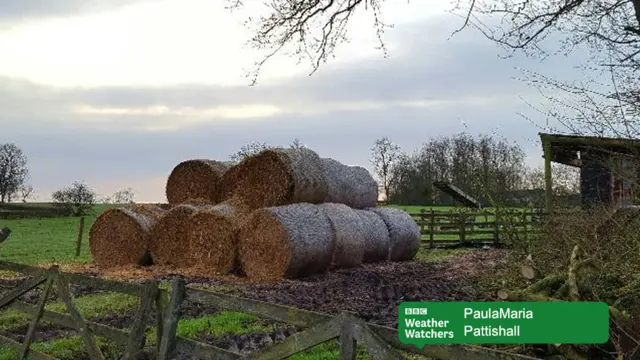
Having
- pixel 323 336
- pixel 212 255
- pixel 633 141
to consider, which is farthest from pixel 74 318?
pixel 212 255

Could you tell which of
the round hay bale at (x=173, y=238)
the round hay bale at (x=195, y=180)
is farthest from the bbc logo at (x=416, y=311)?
the round hay bale at (x=195, y=180)

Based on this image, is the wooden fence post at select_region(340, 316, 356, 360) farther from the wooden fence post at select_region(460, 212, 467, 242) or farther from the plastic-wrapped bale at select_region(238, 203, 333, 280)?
the wooden fence post at select_region(460, 212, 467, 242)

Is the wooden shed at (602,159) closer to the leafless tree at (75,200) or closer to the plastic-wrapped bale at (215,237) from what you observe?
the plastic-wrapped bale at (215,237)

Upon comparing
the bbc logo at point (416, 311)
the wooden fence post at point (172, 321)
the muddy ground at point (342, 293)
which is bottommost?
the muddy ground at point (342, 293)

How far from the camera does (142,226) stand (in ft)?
50.1

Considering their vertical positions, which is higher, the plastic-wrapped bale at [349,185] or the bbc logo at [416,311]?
the plastic-wrapped bale at [349,185]

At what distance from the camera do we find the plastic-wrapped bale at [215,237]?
13.5 metres

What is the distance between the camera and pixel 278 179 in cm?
1414

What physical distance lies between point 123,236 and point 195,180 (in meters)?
2.07

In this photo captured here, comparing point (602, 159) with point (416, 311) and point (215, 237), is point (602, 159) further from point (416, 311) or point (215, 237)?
point (215, 237)

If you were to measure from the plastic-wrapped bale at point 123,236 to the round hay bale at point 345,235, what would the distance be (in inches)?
165

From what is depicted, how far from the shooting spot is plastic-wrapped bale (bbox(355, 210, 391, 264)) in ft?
50.5

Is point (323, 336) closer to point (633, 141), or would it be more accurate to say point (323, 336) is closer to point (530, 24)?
point (633, 141)

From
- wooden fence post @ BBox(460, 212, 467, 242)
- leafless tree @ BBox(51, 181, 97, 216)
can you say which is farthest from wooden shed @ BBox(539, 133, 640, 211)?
leafless tree @ BBox(51, 181, 97, 216)
